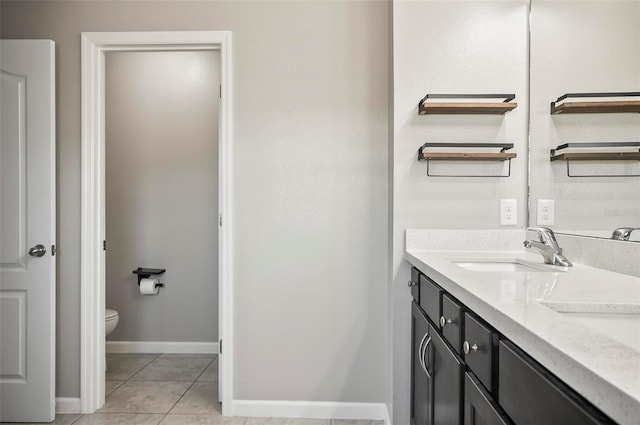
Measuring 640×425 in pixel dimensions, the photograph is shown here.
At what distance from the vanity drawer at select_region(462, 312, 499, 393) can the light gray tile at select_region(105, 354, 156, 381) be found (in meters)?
2.50

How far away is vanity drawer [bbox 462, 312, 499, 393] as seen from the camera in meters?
0.87

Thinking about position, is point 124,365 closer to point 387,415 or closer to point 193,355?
point 193,355

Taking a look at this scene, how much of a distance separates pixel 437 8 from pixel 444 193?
92cm

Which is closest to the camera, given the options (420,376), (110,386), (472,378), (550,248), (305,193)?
(472,378)

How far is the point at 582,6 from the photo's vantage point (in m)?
1.52

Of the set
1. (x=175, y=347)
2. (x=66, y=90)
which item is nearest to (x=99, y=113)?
(x=66, y=90)

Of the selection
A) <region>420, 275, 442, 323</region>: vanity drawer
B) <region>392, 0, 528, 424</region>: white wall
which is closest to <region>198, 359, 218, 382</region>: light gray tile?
<region>392, 0, 528, 424</region>: white wall

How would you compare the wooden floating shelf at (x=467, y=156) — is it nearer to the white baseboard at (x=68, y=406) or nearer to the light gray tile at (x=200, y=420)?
the light gray tile at (x=200, y=420)

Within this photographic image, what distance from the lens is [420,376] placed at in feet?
5.34

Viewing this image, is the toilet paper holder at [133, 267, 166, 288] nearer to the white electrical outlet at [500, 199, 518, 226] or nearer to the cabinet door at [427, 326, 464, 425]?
the cabinet door at [427, 326, 464, 425]

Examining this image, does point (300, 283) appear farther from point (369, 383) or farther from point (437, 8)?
point (437, 8)

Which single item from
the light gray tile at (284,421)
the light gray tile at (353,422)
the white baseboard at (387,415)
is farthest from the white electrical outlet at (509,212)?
the light gray tile at (284,421)

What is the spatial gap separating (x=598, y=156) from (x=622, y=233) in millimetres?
292

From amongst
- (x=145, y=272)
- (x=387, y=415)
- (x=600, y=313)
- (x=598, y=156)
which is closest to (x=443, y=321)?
(x=600, y=313)
